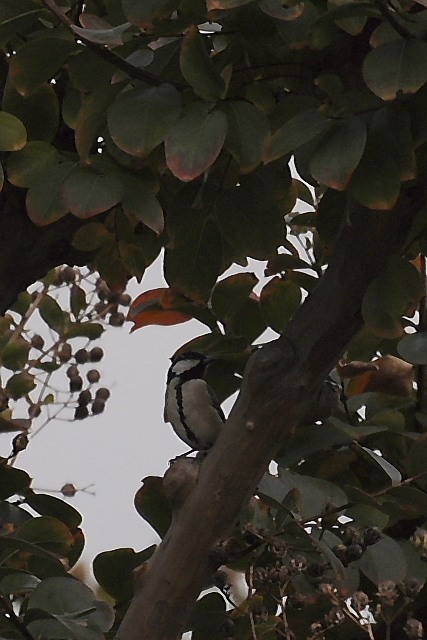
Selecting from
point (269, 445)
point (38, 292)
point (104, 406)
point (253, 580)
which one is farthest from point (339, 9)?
point (38, 292)

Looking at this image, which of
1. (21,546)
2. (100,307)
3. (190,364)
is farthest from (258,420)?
(100,307)

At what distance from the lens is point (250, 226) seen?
0.94 metres

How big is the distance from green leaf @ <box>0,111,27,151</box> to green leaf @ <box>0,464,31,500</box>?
1.15 feet

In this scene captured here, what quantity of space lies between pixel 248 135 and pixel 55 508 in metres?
0.47

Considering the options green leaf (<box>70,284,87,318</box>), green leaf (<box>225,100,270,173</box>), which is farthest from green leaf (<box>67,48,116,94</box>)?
green leaf (<box>70,284,87,318</box>)

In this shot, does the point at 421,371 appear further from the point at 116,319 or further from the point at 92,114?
the point at 116,319

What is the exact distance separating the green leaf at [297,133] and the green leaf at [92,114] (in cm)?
14

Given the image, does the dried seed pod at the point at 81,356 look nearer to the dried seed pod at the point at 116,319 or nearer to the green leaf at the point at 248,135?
the dried seed pod at the point at 116,319

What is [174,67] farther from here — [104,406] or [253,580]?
[104,406]

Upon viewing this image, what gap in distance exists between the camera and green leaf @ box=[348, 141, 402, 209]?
743 mm

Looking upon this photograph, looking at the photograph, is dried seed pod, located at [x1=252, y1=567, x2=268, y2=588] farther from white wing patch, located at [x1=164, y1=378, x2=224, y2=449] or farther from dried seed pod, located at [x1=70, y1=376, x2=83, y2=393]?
dried seed pod, located at [x1=70, y1=376, x2=83, y2=393]

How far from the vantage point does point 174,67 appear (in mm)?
835

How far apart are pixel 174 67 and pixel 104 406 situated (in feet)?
2.74

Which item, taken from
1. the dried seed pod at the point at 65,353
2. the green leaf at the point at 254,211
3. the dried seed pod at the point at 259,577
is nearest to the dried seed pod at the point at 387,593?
the dried seed pod at the point at 259,577
